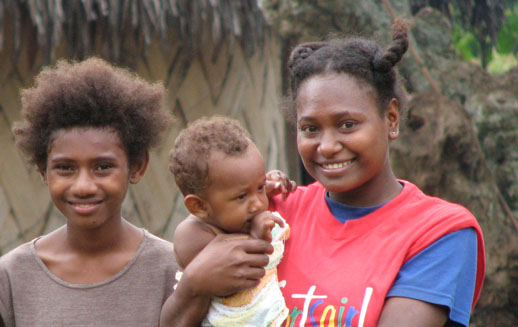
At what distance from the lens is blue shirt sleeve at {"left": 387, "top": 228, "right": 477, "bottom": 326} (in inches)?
89.7

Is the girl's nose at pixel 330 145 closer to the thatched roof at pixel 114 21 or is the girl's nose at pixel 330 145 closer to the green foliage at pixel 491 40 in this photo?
the thatched roof at pixel 114 21

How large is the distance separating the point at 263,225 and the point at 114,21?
109 inches

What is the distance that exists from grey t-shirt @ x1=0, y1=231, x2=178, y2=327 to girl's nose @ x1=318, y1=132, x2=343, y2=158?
833 mm

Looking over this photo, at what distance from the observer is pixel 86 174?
2.79m

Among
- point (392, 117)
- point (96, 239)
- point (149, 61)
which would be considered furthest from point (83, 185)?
point (149, 61)

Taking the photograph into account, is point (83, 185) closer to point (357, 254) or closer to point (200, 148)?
point (200, 148)

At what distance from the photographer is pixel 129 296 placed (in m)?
2.87

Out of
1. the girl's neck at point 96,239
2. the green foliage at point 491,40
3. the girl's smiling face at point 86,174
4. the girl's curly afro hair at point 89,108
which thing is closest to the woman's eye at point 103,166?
the girl's smiling face at point 86,174

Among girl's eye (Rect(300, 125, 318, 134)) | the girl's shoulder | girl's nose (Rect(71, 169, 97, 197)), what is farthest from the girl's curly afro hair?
girl's eye (Rect(300, 125, 318, 134))

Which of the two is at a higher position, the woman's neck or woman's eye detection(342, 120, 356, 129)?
woman's eye detection(342, 120, 356, 129)

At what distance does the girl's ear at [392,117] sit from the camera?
262cm

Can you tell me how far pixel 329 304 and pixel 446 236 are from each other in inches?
15.8

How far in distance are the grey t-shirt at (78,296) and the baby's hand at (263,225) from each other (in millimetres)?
579

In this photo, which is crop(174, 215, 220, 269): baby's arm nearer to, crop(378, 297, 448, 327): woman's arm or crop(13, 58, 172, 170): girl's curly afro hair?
crop(13, 58, 172, 170): girl's curly afro hair
